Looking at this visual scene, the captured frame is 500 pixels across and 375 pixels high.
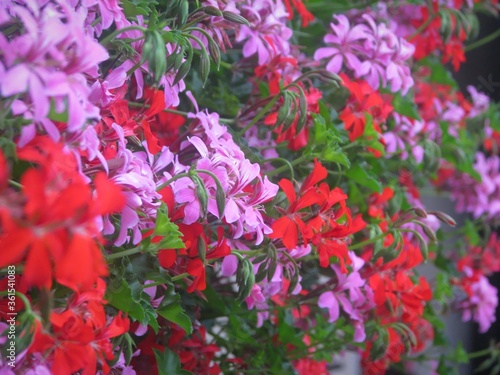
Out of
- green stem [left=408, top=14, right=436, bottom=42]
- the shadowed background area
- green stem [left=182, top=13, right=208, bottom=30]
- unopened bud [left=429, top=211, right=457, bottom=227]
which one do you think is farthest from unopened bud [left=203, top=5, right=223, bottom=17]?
the shadowed background area

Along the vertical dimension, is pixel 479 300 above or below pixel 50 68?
below

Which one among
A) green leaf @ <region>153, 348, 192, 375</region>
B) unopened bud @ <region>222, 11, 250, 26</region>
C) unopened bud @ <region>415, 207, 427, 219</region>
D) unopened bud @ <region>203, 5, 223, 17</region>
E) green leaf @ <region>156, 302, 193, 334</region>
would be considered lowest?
green leaf @ <region>153, 348, 192, 375</region>

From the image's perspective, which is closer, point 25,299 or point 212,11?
point 25,299

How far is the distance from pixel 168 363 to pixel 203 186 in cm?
19

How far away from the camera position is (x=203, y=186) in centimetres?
53

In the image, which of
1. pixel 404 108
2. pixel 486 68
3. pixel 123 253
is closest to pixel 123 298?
pixel 123 253

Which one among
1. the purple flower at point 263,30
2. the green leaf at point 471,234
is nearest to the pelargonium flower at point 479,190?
the green leaf at point 471,234

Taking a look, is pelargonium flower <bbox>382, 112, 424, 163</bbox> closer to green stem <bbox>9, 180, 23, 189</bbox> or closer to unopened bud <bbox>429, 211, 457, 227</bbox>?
unopened bud <bbox>429, 211, 457, 227</bbox>

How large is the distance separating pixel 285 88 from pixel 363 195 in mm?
244

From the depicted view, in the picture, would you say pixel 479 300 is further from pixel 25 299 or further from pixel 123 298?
pixel 25 299

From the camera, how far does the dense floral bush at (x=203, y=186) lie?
0.40 m

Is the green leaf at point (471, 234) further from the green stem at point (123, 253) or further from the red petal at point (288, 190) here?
the green stem at point (123, 253)

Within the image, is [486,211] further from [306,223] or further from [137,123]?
[137,123]

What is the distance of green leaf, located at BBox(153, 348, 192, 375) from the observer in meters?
0.62
